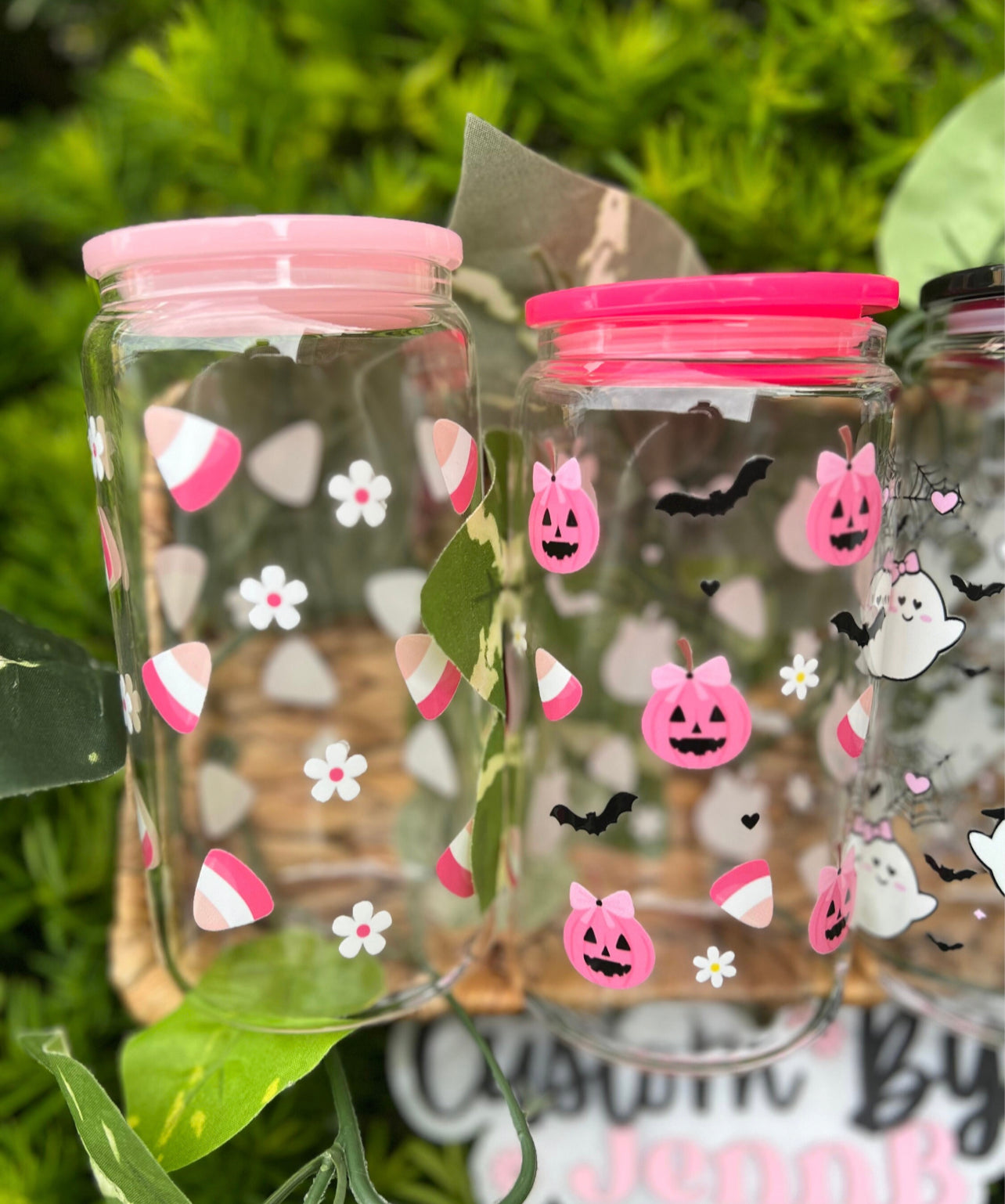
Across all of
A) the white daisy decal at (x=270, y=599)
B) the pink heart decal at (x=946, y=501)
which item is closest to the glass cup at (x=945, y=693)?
the pink heart decal at (x=946, y=501)

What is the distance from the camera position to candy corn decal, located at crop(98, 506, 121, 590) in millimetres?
347

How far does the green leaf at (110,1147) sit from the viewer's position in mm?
299

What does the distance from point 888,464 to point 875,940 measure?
0.68 feet

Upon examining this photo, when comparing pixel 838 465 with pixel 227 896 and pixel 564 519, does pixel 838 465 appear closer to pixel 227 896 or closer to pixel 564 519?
pixel 564 519

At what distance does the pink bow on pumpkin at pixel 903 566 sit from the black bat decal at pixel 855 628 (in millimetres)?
19

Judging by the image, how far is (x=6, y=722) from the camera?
32 cm

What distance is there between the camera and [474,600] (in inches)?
12.7

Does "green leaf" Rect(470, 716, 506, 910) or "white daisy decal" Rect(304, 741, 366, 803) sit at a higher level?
"white daisy decal" Rect(304, 741, 366, 803)

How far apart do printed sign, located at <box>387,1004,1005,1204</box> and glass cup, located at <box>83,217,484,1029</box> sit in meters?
0.08

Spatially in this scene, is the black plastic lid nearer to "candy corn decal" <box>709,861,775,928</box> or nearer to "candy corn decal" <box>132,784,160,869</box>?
"candy corn decal" <box>709,861,775,928</box>

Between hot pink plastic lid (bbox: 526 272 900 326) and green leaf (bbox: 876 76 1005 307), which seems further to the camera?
green leaf (bbox: 876 76 1005 307)

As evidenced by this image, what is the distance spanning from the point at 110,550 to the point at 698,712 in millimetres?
223

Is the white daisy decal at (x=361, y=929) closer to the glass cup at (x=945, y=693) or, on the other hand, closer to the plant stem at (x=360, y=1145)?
the plant stem at (x=360, y=1145)

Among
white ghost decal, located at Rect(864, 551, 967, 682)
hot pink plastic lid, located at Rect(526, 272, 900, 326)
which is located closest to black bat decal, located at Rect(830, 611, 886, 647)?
white ghost decal, located at Rect(864, 551, 967, 682)
